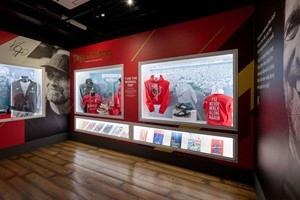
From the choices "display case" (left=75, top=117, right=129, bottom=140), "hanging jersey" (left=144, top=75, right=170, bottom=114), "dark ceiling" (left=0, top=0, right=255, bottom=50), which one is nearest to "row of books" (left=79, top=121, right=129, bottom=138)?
"display case" (left=75, top=117, right=129, bottom=140)

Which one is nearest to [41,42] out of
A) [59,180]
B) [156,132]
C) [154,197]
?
[59,180]

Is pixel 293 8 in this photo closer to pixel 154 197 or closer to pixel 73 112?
pixel 154 197

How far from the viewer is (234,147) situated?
2.39 meters

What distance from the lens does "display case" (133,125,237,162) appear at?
2.50m

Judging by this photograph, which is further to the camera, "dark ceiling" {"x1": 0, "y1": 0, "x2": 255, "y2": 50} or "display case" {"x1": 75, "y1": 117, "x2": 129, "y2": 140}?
"display case" {"x1": 75, "y1": 117, "x2": 129, "y2": 140}

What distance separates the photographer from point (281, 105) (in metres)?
1.25

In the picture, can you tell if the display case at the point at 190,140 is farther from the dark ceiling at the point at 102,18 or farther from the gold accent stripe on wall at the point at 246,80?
the dark ceiling at the point at 102,18

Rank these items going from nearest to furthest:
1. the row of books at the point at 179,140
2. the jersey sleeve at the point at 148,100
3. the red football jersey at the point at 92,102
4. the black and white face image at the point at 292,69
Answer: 1. the black and white face image at the point at 292,69
2. the row of books at the point at 179,140
3. the jersey sleeve at the point at 148,100
4. the red football jersey at the point at 92,102

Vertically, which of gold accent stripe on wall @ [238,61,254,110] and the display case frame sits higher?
gold accent stripe on wall @ [238,61,254,110]

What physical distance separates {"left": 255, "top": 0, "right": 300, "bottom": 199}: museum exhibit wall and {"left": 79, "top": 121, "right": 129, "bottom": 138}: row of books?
2.61m

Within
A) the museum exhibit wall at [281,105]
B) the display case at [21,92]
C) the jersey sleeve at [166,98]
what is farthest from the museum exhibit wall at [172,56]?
the display case at [21,92]

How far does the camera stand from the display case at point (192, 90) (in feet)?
8.13

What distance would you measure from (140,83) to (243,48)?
6.14 ft

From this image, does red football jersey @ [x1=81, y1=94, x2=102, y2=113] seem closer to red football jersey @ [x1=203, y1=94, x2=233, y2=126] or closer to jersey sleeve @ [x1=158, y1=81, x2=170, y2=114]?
jersey sleeve @ [x1=158, y1=81, x2=170, y2=114]
